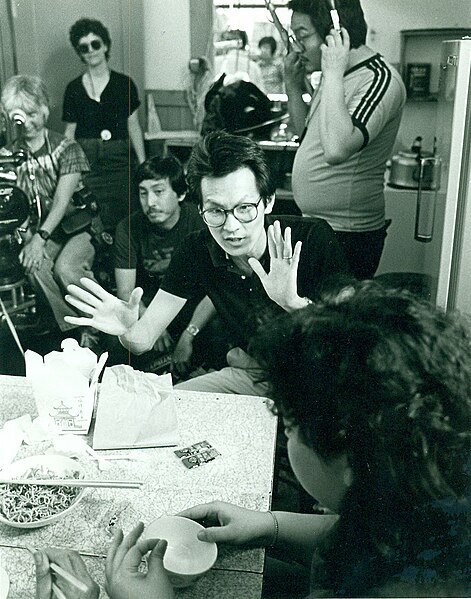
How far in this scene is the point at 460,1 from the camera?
109 cm

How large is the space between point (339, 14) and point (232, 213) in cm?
44

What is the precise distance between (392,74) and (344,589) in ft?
3.20

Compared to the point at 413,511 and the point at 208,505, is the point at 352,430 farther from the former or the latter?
the point at 208,505

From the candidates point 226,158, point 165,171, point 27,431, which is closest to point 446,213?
point 226,158

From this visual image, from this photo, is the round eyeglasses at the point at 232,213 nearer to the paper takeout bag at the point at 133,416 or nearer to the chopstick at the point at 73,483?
the paper takeout bag at the point at 133,416

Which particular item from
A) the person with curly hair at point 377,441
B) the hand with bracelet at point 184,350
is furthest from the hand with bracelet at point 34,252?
the person with curly hair at point 377,441

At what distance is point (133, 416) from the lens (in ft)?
4.38

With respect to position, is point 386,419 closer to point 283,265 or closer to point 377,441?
point 377,441

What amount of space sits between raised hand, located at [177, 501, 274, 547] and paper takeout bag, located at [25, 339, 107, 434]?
35cm

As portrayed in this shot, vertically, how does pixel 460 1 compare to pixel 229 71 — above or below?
above

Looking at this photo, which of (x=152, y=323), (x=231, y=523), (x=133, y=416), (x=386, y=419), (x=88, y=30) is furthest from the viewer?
(x=152, y=323)

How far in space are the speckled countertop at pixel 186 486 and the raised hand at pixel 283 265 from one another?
0.99ft

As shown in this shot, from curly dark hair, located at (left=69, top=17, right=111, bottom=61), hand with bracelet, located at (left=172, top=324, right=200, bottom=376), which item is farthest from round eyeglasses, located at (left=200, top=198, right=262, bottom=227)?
curly dark hair, located at (left=69, top=17, right=111, bottom=61)

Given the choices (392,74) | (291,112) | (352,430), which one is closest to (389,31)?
(392,74)
